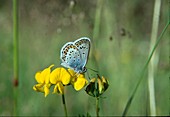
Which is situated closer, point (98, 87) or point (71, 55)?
point (98, 87)

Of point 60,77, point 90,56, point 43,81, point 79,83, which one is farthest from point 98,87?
point 90,56

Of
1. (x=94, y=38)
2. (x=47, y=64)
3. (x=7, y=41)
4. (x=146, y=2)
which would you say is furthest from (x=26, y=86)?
(x=146, y=2)

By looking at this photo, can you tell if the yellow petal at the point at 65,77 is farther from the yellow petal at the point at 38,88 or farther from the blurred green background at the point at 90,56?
the blurred green background at the point at 90,56

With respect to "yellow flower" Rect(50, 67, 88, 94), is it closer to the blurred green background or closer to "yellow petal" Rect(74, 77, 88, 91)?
"yellow petal" Rect(74, 77, 88, 91)

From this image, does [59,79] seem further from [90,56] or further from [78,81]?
[90,56]

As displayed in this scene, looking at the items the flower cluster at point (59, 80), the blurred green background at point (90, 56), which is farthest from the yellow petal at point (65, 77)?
the blurred green background at point (90, 56)

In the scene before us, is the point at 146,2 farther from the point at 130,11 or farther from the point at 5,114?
the point at 5,114

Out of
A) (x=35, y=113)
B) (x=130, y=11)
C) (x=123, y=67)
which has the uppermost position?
(x=130, y=11)
